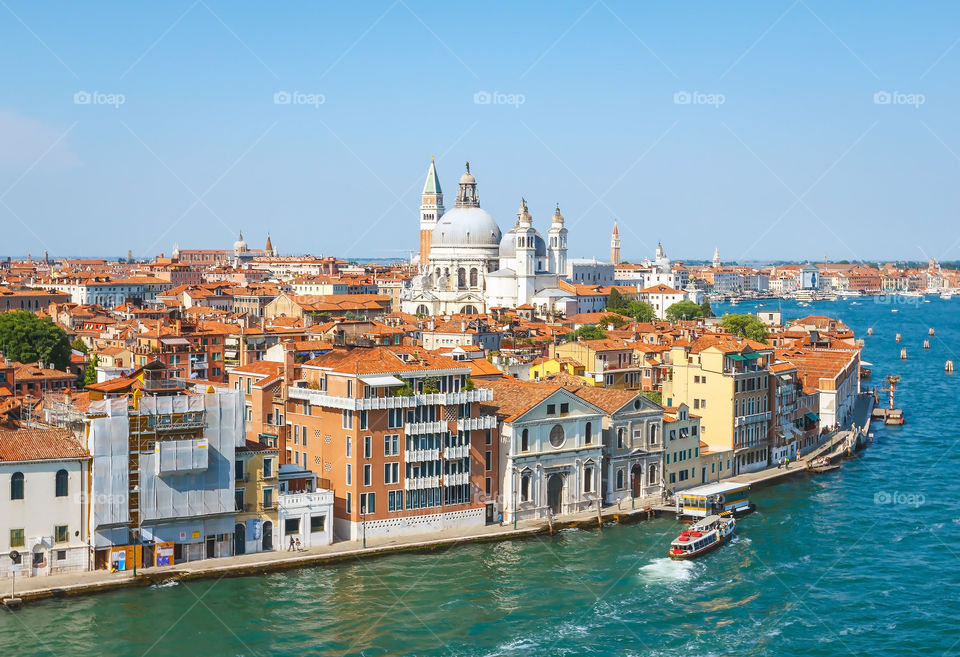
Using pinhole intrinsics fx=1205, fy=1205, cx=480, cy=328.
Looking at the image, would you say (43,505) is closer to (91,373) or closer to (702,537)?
(702,537)

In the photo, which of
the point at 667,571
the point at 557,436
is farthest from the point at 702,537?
the point at 557,436

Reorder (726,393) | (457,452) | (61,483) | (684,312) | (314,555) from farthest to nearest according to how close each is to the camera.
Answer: (684,312), (726,393), (457,452), (314,555), (61,483)

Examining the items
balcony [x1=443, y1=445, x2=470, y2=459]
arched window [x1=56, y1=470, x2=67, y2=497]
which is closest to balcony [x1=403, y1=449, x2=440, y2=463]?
balcony [x1=443, y1=445, x2=470, y2=459]

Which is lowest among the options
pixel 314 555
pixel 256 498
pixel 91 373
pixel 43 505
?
pixel 314 555

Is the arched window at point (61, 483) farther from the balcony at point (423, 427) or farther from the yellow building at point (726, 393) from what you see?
the yellow building at point (726, 393)

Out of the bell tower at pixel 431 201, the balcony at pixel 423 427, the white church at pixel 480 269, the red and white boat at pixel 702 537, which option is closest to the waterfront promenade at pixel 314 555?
the red and white boat at pixel 702 537
